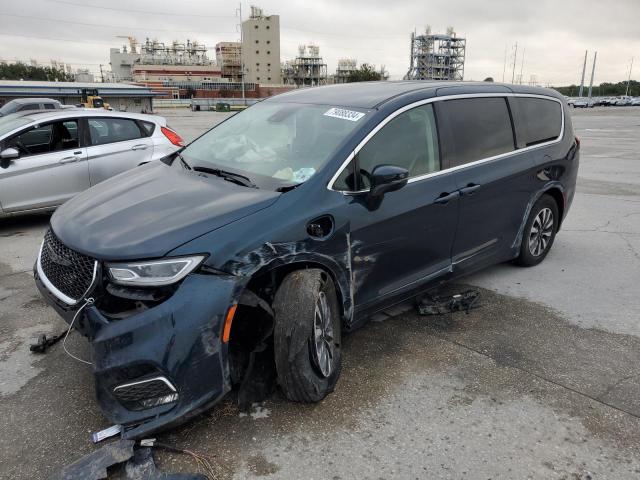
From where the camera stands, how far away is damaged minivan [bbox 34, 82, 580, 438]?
7.99 feet

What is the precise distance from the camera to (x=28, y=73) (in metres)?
116

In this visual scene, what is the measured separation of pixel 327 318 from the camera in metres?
2.97

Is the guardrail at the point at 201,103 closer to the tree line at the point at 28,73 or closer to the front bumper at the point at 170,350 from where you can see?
the tree line at the point at 28,73

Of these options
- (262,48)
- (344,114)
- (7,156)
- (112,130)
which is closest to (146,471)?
(344,114)

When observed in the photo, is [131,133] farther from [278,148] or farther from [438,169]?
[438,169]

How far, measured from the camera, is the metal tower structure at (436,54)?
63156mm

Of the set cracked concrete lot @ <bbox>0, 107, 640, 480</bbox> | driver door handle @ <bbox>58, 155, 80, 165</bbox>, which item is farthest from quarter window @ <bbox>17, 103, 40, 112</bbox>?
cracked concrete lot @ <bbox>0, 107, 640, 480</bbox>

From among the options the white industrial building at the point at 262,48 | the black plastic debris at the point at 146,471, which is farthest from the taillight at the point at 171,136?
the white industrial building at the point at 262,48

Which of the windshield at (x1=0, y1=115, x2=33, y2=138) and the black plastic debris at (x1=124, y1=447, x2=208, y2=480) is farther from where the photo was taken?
the windshield at (x1=0, y1=115, x2=33, y2=138)

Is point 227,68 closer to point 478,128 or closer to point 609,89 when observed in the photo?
point 609,89

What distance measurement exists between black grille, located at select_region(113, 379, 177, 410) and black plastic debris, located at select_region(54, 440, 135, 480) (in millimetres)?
186

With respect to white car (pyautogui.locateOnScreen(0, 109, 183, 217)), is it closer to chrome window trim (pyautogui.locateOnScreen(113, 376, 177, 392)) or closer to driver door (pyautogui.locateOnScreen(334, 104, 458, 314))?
driver door (pyautogui.locateOnScreen(334, 104, 458, 314))

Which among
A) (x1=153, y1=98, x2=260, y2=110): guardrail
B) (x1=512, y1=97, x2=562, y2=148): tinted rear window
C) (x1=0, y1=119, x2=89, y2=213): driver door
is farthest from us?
(x1=153, y1=98, x2=260, y2=110): guardrail

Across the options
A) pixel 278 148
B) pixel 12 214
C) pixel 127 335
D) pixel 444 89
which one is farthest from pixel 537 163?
pixel 12 214
